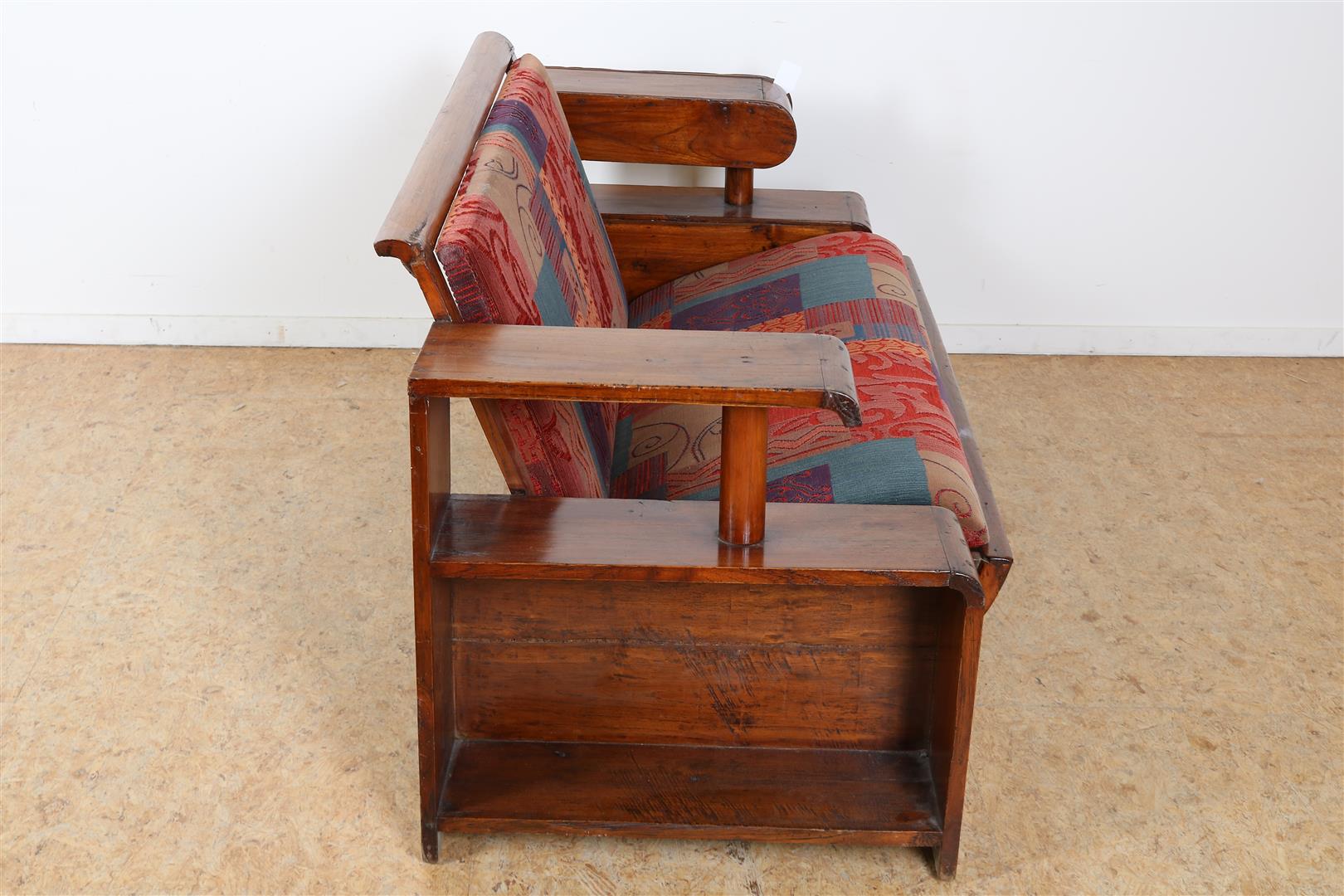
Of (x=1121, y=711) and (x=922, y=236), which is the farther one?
(x=922, y=236)

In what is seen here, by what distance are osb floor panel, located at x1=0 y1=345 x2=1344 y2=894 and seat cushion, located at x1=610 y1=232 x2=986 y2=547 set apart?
465mm

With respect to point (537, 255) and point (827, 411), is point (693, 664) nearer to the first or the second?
point (827, 411)

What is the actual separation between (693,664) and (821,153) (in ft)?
5.48

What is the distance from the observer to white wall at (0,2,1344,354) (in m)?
2.86

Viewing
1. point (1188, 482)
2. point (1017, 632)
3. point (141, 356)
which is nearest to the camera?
point (1017, 632)

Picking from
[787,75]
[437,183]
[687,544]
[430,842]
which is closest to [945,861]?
[687,544]

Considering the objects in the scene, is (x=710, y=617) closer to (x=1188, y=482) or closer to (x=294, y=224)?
(x=1188, y=482)

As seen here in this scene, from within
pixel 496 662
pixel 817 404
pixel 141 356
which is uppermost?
pixel 817 404

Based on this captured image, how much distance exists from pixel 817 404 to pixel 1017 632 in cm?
94

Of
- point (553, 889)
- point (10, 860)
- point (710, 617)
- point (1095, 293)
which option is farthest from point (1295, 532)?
point (10, 860)

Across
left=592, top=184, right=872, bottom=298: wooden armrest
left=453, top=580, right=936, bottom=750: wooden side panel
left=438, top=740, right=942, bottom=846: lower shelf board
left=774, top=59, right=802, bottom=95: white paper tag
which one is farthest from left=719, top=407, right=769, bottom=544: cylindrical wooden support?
left=774, top=59, right=802, bottom=95: white paper tag

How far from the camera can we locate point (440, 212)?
1.52 metres

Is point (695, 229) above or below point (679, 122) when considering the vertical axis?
below

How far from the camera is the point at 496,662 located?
5.39 ft
